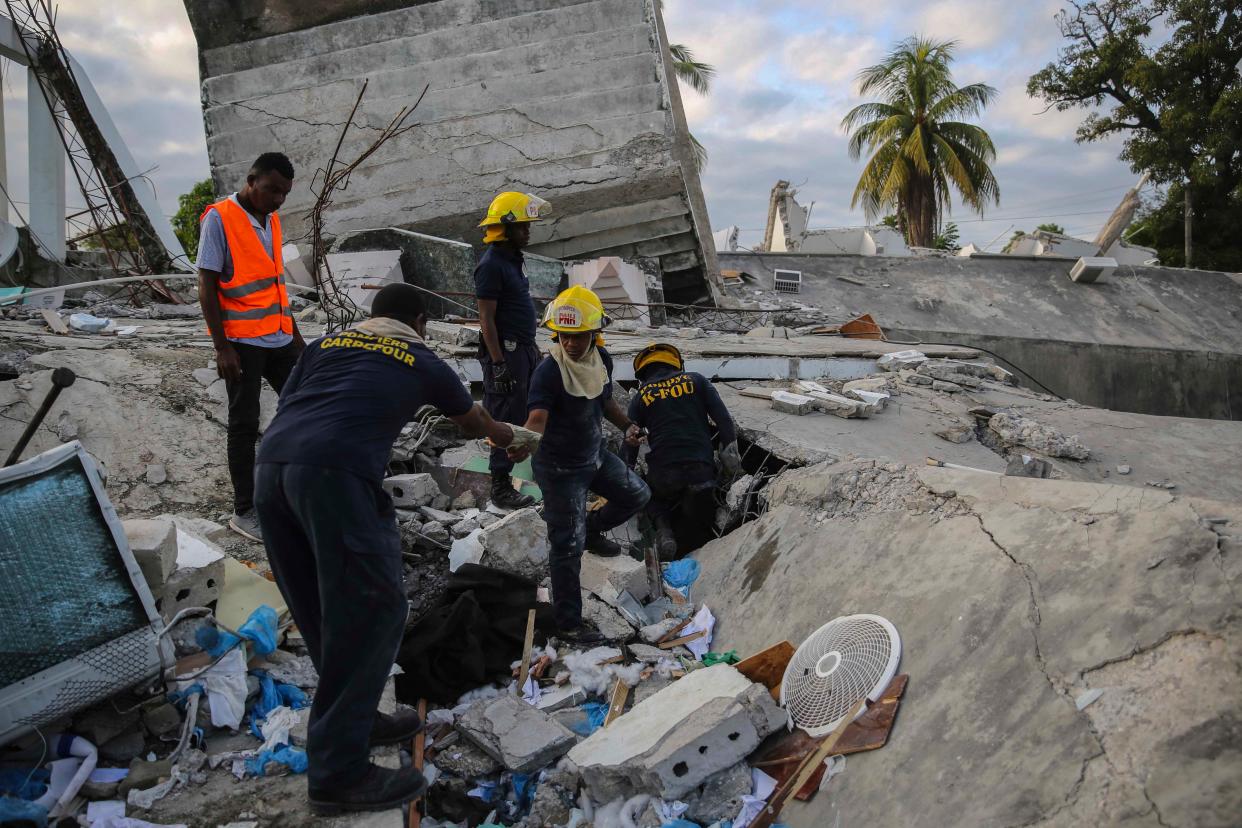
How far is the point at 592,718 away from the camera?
10.2ft

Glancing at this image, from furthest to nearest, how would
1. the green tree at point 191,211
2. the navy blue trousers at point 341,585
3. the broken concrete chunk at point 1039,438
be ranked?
the green tree at point 191,211, the broken concrete chunk at point 1039,438, the navy blue trousers at point 341,585

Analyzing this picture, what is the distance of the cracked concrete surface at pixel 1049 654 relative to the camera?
179cm

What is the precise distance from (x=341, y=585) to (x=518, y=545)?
168 cm

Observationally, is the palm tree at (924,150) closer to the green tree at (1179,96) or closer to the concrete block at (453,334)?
the green tree at (1179,96)

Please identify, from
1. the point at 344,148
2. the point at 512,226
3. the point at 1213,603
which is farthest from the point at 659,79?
the point at 1213,603

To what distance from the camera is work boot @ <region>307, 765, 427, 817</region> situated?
90.4 inches

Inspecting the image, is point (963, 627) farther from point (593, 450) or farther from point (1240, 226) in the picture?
point (1240, 226)

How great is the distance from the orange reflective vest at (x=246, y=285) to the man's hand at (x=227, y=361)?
0.08m

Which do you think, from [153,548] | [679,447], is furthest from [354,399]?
[679,447]

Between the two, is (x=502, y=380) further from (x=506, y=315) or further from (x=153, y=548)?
(x=153, y=548)

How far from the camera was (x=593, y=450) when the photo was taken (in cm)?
371

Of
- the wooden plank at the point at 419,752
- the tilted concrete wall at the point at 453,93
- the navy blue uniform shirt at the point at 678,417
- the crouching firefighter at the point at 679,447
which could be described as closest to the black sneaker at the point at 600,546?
the crouching firefighter at the point at 679,447

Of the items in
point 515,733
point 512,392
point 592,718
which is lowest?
point 592,718

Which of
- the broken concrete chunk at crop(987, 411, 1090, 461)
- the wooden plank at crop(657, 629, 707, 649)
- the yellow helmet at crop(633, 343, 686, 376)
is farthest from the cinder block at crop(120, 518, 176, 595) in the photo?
the broken concrete chunk at crop(987, 411, 1090, 461)
